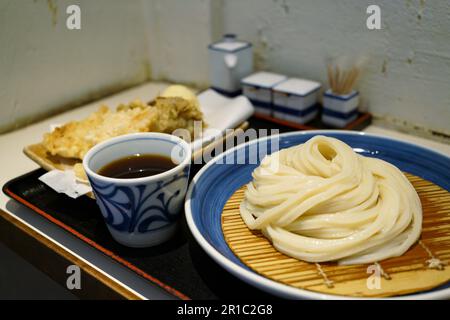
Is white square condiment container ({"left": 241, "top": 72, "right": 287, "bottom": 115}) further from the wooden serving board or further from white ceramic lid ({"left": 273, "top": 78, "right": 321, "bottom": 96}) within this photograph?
the wooden serving board

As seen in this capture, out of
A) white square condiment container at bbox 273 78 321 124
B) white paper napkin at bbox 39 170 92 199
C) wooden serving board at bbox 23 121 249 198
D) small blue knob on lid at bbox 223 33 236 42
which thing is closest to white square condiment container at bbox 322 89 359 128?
white square condiment container at bbox 273 78 321 124

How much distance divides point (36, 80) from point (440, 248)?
1824 mm

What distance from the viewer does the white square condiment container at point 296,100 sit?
187 cm

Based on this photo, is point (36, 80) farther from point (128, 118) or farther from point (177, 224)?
point (177, 224)

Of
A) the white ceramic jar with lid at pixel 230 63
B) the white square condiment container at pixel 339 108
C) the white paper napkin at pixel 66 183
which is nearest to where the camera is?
the white paper napkin at pixel 66 183

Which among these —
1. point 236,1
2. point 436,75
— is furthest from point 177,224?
point 236,1

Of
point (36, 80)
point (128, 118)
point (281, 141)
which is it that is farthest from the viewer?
point (36, 80)

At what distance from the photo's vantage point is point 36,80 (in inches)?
80.3

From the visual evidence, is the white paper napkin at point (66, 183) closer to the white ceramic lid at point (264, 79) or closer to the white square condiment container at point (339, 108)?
the white ceramic lid at point (264, 79)

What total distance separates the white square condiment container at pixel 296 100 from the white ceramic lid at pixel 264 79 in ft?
0.13

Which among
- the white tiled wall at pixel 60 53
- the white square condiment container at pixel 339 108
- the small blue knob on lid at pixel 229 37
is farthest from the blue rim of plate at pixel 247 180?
the white tiled wall at pixel 60 53

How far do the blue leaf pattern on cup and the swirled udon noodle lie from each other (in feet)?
0.75

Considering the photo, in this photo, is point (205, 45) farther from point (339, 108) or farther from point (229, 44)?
point (339, 108)

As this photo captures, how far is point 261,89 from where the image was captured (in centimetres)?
198
